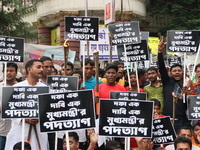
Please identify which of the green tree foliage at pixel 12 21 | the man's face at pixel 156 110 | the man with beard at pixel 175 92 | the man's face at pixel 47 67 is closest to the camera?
the man's face at pixel 156 110

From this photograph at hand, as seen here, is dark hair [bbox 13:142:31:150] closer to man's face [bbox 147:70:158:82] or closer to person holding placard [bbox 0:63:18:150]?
person holding placard [bbox 0:63:18:150]

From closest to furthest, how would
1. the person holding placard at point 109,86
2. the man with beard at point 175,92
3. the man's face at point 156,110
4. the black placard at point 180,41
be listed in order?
1. the man's face at point 156,110
2. the person holding placard at point 109,86
3. the man with beard at point 175,92
4. the black placard at point 180,41

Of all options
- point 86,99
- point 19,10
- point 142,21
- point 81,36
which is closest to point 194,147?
point 86,99

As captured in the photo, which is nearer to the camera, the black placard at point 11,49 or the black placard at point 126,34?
the black placard at point 11,49

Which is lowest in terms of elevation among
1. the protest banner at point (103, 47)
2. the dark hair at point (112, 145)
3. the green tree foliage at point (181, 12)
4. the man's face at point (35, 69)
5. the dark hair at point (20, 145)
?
the dark hair at point (112, 145)

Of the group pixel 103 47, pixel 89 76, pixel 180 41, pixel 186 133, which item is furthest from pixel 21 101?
pixel 103 47

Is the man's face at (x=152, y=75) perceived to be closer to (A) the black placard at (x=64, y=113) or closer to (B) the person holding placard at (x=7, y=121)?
(B) the person holding placard at (x=7, y=121)

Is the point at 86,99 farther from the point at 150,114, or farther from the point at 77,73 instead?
the point at 77,73

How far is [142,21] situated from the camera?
939 inches

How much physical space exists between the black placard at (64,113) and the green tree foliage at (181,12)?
15.7m

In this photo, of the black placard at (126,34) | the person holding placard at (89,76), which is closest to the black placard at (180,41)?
the black placard at (126,34)

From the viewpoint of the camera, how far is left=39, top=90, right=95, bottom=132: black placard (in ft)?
16.6

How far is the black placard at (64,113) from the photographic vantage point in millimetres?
5059

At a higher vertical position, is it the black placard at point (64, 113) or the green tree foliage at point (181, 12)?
the green tree foliage at point (181, 12)
